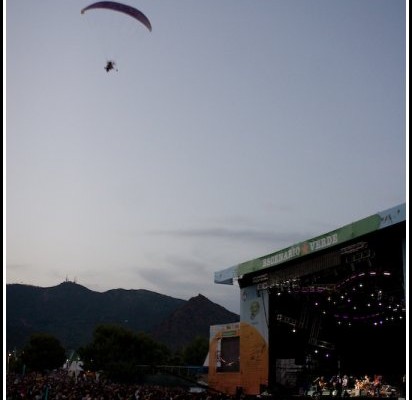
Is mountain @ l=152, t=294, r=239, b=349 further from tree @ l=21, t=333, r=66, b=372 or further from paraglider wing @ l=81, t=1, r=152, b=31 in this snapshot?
paraglider wing @ l=81, t=1, r=152, b=31

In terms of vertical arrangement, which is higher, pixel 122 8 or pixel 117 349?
pixel 122 8

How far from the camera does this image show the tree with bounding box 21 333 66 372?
7950cm

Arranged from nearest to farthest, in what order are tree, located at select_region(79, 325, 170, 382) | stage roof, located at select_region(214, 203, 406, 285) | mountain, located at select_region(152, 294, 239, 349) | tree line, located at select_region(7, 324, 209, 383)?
stage roof, located at select_region(214, 203, 406, 285) < tree, located at select_region(79, 325, 170, 382) < tree line, located at select_region(7, 324, 209, 383) < mountain, located at select_region(152, 294, 239, 349)

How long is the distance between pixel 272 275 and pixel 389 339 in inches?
312

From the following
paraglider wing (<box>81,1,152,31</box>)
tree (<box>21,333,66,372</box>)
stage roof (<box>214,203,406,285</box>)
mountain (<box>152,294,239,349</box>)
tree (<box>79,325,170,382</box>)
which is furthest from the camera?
mountain (<box>152,294,239,349</box>)

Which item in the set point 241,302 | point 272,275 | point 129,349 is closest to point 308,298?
point 272,275

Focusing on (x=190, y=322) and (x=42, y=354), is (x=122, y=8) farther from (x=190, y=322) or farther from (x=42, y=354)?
(x=190, y=322)

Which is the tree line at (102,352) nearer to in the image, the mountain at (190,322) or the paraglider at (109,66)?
the paraglider at (109,66)

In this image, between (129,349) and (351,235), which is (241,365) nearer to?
(351,235)

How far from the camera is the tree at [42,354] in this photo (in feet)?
261

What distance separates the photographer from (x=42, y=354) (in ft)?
262

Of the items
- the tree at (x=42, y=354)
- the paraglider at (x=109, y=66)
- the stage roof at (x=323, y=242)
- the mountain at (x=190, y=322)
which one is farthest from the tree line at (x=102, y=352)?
the mountain at (x=190, y=322)

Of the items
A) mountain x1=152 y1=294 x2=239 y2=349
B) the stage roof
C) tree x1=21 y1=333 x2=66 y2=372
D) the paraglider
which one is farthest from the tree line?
mountain x1=152 y1=294 x2=239 y2=349

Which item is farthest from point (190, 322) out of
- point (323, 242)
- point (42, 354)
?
point (323, 242)
